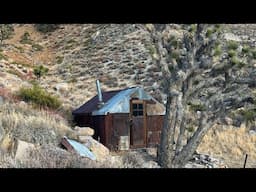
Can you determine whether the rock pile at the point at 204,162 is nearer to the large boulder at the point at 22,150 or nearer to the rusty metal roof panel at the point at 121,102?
the rusty metal roof panel at the point at 121,102

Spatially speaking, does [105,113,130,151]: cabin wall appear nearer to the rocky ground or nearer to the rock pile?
the rocky ground

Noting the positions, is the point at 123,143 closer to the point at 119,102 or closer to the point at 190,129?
the point at 119,102

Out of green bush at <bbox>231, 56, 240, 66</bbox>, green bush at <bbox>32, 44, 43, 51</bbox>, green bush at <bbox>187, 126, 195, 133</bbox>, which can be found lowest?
green bush at <bbox>187, 126, 195, 133</bbox>

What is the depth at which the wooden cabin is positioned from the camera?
13109 mm

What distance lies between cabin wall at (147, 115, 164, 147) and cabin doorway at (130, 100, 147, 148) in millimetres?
156

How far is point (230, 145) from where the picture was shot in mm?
16562

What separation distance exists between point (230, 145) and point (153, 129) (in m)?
4.20

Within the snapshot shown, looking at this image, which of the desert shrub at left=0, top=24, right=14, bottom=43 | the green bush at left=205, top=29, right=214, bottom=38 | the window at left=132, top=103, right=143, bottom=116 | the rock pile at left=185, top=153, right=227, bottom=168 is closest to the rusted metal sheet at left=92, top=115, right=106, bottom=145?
the window at left=132, top=103, right=143, bottom=116

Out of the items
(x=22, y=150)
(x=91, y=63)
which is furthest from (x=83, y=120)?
(x=91, y=63)

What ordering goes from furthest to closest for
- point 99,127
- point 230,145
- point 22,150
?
point 230,145 < point 99,127 < point 22,150

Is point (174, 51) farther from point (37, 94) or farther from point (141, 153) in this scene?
point (37, 94)

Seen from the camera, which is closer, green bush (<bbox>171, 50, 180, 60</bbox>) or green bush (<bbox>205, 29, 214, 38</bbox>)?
green bush (<bbox>205, 29, 214, 38</bbox>)

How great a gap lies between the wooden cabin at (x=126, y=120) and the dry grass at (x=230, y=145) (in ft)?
8.15

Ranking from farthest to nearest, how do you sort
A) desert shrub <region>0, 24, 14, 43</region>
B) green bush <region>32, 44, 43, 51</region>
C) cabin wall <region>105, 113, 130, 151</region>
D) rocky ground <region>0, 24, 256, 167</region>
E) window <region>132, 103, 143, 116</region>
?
green bush <region>32, 44, 43, 51</region>
desert shrub <region>0, 24, 14, 43</region>
rocky ground <region>0, 24, 256, 167</region>
window <region>132, 103, 143, 116</region>
cabin wall <region>105, 113, 130, 151</region>
